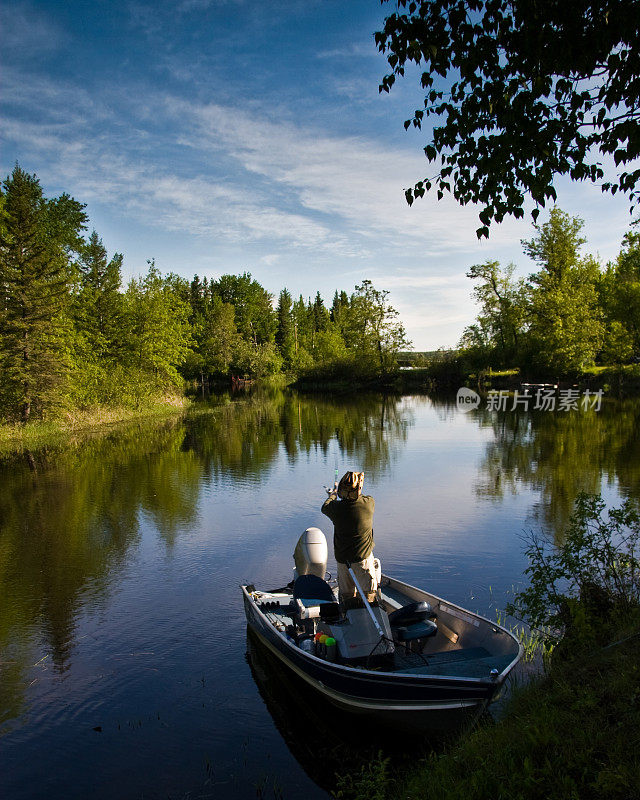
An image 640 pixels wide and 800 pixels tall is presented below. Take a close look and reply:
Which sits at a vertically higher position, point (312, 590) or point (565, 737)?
point (565, 737)

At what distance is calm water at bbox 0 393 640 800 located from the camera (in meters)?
6.62

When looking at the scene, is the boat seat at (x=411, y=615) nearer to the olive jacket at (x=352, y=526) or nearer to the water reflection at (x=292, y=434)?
the olive jacket at (x=352, y=526)


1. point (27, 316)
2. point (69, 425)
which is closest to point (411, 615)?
point (27, 316)

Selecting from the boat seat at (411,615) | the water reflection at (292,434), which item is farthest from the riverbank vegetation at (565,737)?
the water reflection at (292,434)

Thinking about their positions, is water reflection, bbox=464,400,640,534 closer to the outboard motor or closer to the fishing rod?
the outboard motor

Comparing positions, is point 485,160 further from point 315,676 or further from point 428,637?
point 315,676

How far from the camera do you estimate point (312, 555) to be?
959cm

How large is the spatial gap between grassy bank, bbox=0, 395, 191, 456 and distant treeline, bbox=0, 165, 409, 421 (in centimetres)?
65

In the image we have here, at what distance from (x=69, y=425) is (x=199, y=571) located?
26.3m

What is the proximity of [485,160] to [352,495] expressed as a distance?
4327 millimetres

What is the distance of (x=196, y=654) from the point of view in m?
8.89

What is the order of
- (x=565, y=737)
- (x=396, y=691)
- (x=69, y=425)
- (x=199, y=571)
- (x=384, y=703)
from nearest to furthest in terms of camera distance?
(x=565, y=737) → (x=396, y=691) → (x=384, y=703) → (x=199, y=571) → (x=69, y=425)

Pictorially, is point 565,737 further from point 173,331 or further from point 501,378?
point 501,378

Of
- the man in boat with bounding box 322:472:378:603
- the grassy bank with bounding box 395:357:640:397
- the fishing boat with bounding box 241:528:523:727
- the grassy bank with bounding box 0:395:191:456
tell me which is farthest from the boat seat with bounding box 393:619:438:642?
the grassy bank with bounding box 395:357:640:397
